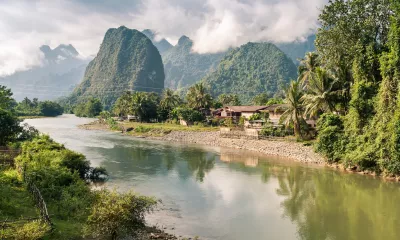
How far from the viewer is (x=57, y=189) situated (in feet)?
56.1

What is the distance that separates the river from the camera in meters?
16.2

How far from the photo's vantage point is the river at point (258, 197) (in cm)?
1620

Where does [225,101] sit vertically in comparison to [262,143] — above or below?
above

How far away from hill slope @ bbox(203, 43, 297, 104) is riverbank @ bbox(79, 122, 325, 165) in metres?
94.9

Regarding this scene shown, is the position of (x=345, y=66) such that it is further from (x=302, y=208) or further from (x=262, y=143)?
(x=302, y=208)

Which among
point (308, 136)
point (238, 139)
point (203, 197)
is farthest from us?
point (238, 139)

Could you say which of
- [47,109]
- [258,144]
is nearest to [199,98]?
[258,144]

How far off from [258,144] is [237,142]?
162 inches

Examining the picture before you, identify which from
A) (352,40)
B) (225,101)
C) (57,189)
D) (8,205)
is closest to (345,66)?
(352,40)

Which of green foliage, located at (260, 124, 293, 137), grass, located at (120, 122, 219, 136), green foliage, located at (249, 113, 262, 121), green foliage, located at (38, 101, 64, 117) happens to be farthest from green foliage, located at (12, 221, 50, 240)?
green foliage, located at (38, 101, 64, 117)

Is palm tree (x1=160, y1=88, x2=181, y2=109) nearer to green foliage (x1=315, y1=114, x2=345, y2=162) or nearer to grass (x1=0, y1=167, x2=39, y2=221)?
green foliage (x1=315, y1=114, x2=345, y2=162)

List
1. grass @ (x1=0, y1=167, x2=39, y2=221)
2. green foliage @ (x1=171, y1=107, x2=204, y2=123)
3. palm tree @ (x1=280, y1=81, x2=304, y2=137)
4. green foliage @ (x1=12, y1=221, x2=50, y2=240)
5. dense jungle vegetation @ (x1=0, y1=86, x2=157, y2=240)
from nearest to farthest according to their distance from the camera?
green foliage @ (x1=12, y1=221, x2=50, y2=240) → dense jungle vegetation @ (x1=0, y1=86, x2=157, y2=240) → grass @ (x1=0, y1=167, x2=39, y2=221) → palm tree @ (x1=280, y1=81, x2=304, y2=137) → green foliage @ (x1=171, y1=107, x2=204, y2=123)

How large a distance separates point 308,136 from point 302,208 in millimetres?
21766

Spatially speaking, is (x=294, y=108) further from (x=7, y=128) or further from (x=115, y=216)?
(x=115, y=216)
